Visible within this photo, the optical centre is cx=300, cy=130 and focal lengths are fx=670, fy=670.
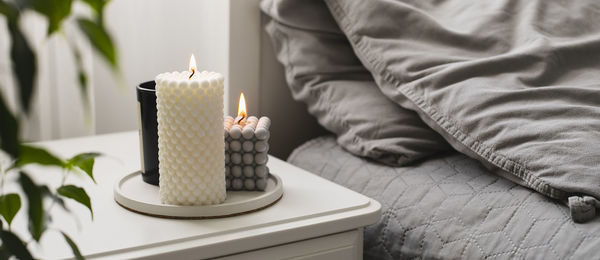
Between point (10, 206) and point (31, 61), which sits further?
point (10, 206)

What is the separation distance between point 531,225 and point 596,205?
70mm

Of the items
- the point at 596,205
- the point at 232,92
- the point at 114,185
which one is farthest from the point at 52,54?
the point at 596,205

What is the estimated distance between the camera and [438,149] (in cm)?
95

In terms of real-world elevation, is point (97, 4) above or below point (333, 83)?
above

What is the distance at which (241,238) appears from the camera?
2.26 ft

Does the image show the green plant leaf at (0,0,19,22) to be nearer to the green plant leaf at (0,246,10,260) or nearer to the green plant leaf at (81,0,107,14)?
the green plant leaf at (81,0,107,14)

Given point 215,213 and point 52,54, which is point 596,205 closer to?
point 215,213

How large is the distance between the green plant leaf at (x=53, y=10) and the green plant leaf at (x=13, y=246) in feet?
0.46

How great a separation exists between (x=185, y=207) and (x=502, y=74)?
457 millimetres

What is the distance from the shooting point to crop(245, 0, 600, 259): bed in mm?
743

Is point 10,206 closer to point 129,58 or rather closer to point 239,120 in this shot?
point 239,120

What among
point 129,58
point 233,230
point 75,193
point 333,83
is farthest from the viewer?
A: point 129,58

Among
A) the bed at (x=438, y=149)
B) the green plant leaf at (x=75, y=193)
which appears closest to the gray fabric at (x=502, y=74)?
the bed at (x=438, y=149)

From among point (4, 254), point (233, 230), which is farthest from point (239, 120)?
point (4, 254)
